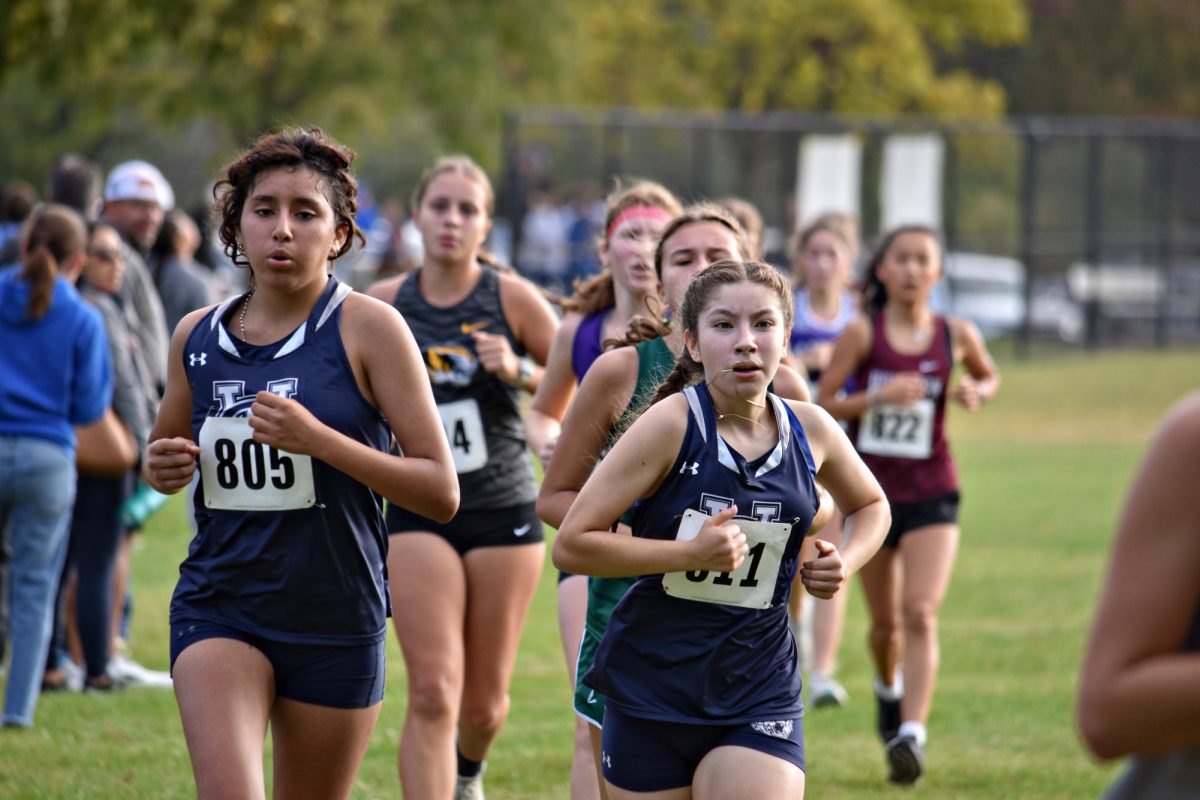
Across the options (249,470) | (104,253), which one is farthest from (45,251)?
(249,470)

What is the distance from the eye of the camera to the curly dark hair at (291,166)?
4.11m

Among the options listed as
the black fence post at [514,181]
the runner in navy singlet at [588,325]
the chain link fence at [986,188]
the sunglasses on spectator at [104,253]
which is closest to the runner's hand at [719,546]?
the runner in navy singlet at [588,325]

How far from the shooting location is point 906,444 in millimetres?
7398

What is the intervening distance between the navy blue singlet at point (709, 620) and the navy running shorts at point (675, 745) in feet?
0.09

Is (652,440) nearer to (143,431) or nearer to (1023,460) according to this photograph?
(143,431)

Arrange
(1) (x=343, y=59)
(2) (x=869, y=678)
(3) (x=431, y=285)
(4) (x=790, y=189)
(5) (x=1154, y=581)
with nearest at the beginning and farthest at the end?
(5) (x=1154, y=581) → (3) (x=431, y=285) → (2) (x=869, y=678) → (1) (x=343, y=59) → (4) (x=790, y=189)

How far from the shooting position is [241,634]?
395cm

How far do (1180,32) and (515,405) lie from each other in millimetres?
43058

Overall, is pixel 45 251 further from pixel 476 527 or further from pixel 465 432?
pixel 476 527

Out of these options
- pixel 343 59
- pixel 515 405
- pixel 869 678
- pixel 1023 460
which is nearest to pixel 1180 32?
pixel 343 59

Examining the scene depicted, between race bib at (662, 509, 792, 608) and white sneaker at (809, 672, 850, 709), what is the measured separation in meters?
4.73

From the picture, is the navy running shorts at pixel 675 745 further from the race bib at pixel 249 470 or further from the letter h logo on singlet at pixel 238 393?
the letter h logo on singlet at pixel 238 393

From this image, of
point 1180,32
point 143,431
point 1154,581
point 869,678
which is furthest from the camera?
point 1180,32

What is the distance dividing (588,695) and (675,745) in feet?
2.64
